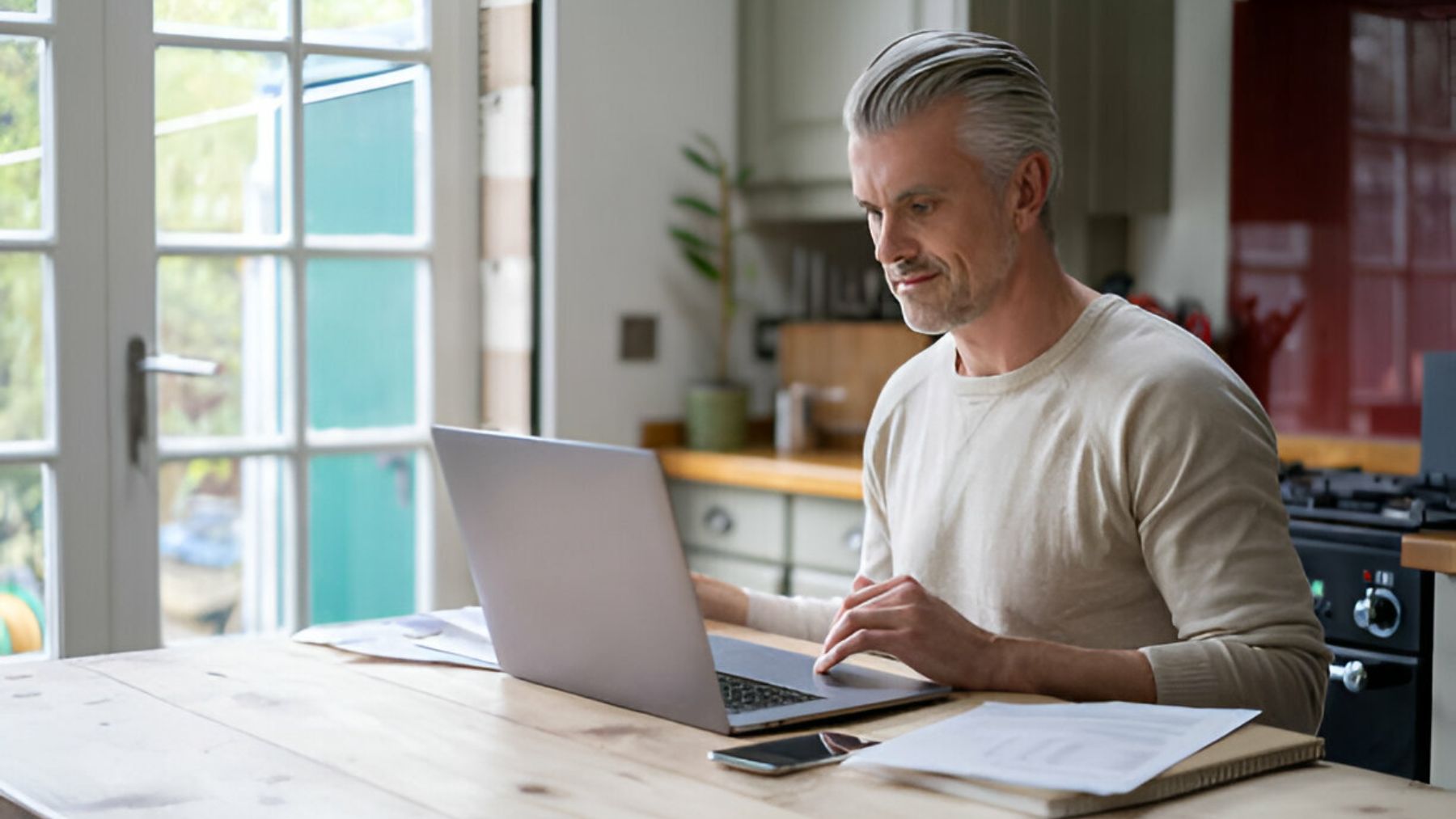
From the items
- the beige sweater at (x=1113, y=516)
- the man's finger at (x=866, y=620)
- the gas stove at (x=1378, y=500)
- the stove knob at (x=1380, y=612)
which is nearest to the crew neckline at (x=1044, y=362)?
the beige sweater at (x=1113, y=516)

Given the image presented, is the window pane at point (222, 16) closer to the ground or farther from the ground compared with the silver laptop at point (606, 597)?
farther from the ground

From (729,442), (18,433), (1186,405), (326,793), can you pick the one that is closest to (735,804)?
(326,793)

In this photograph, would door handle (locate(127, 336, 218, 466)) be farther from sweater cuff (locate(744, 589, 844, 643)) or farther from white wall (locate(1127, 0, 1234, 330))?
white wall (locate(1127, 0, 1234, 330))

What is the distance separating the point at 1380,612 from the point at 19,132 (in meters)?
2.43

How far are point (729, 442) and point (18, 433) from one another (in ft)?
4.71

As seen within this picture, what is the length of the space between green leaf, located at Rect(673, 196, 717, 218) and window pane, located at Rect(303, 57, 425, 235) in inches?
23.5

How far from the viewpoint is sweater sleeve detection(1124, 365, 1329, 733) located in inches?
58.3

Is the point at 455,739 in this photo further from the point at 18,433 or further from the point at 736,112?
the point at 736,112

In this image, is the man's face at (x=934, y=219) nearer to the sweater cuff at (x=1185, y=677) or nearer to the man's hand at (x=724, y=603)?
the man's hand at (x=724, y=603)

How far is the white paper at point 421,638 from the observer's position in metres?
1.63

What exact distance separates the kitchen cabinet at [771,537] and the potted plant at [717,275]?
155 mm

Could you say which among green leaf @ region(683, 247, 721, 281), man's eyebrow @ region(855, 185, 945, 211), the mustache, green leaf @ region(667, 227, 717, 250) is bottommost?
the mustache

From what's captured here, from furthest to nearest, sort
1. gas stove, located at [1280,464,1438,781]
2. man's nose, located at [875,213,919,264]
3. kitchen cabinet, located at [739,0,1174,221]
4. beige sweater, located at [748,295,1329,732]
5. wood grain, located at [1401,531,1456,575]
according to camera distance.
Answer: kitchen cabinet, located at [739,0,1174,221] → gas stove, located at [1280,464,1438,781] → wood grain, located at [1401,531,1456,575] → man's nose, located at [875,213,919,264] → beige sweater, located at [748,295,1329,732]

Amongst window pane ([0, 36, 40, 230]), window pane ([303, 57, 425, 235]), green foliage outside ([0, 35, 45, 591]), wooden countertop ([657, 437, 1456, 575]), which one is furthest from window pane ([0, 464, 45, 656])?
wooden countertop ([657, 437, 1456, 575])
